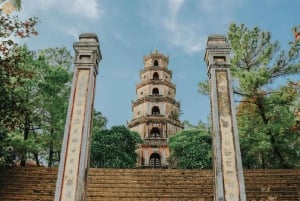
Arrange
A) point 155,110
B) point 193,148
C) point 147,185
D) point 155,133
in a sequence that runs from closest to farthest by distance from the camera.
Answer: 1. point 147,185
2. point 193,148
3. point 155,133
4. point 155,110

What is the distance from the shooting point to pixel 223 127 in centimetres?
608

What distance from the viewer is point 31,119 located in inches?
463

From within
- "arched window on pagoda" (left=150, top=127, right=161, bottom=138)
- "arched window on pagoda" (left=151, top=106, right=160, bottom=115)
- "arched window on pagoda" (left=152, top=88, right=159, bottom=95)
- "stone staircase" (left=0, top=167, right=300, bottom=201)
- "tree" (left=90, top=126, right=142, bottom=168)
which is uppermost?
"arched window on pagoda" (left=152, top=88, right=159, bottom=95)

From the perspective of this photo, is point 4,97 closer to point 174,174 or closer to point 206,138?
point 174,174

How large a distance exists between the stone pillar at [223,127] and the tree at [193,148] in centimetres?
881

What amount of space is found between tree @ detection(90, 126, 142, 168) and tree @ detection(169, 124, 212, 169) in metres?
2.59

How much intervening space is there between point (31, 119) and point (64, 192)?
6842 mm

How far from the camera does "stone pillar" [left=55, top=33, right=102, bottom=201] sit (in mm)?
5641

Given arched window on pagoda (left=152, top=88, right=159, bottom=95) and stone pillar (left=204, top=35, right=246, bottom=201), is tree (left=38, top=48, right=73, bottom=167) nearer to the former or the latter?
stone pillar (left=204, top=35, right=246, bottom=201)

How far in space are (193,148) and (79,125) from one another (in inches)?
447

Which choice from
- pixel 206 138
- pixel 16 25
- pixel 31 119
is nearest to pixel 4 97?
pixel 16 25

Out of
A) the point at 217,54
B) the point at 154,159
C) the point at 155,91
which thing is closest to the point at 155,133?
the point at 154,159

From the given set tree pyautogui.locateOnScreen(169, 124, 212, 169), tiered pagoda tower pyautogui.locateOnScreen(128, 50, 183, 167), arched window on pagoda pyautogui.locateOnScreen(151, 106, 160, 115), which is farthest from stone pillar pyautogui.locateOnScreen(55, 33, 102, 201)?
arched window on pagoda pyautogui.locateOnScreen(151, 106, 160, 115)

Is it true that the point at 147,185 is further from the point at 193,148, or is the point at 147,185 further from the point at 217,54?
the point at 193,148
